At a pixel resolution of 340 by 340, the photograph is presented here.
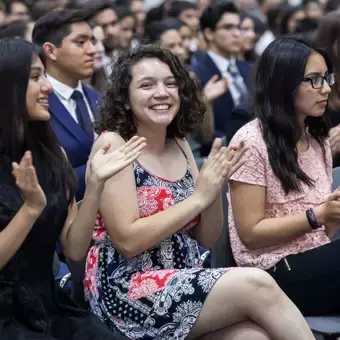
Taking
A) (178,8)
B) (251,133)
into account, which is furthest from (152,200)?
(178,8)

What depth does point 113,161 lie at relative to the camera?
8.10ft

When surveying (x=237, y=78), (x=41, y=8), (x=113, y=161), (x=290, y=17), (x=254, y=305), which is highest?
(x=113, y=161)

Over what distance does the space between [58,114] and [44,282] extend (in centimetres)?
162

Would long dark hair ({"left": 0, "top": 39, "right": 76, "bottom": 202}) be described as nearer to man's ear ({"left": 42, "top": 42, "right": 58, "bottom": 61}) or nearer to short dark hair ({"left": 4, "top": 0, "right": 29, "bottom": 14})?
man's ear ({"left": 42, "top": 42, "right": 58, "bottom": 61})

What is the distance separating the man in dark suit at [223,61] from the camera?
5.83 m

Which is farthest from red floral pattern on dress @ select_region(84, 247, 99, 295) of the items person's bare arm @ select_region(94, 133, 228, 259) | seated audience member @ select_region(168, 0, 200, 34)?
seated audience member @ select_region(168, 0, 200, 34)

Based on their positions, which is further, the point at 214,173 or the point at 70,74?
the point at 70,74

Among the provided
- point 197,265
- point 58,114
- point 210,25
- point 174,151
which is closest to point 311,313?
point 197,265

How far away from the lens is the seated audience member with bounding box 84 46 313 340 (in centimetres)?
256

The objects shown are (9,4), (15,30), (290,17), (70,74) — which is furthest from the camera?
(290,17)

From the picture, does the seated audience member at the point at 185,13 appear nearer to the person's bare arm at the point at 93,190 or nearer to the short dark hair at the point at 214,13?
the short dark hair at the point at 214,13

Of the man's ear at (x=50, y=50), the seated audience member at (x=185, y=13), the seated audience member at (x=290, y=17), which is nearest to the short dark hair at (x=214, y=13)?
the seated audience member at (x=185, y=13)

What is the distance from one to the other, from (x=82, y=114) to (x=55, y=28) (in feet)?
1.73

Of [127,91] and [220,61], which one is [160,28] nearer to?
[220,61]
